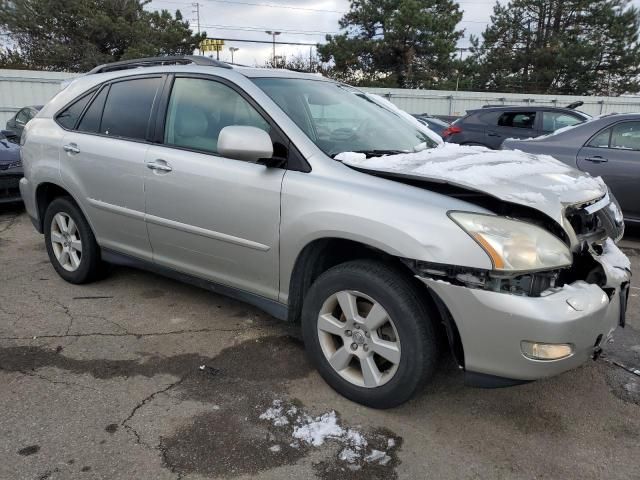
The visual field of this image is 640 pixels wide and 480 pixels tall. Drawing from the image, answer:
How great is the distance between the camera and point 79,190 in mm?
4055

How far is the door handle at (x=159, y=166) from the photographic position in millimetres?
3391

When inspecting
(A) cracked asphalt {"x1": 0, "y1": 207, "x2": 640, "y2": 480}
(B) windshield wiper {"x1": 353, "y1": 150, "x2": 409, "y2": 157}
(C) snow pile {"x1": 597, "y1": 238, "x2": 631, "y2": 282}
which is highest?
(B) windshield wiper {"x1": 353, "y1": 150, "x2": 409, "y2": 157}

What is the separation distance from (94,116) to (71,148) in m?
0.30

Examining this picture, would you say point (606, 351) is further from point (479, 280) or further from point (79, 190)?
point (79, 190)

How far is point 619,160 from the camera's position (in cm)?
590

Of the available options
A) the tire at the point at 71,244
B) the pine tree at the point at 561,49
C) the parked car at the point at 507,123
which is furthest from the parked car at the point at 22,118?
the pine tree at the point at 561,49

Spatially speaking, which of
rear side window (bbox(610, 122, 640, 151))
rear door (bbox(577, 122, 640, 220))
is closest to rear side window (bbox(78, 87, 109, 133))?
rear door (bbox(577, 122, 640, 220))

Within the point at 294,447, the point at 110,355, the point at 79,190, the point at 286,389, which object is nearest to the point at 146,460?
the point at 294,447

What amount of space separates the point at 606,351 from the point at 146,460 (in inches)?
110

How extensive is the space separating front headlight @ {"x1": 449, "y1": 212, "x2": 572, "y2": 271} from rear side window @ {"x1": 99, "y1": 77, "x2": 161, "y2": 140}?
7.73ft

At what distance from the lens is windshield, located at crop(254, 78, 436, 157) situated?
122 inches

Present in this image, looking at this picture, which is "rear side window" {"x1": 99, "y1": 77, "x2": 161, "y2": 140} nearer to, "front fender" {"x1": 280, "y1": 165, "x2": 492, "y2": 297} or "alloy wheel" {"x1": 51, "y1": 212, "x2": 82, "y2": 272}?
"alloy wheel" {"x1": 51, "y1": 212, "x2": 82, "y2": 272}

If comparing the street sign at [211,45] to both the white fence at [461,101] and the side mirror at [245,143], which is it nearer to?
the white fence at [461,101]

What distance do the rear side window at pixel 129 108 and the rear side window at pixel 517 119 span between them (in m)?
7.94
